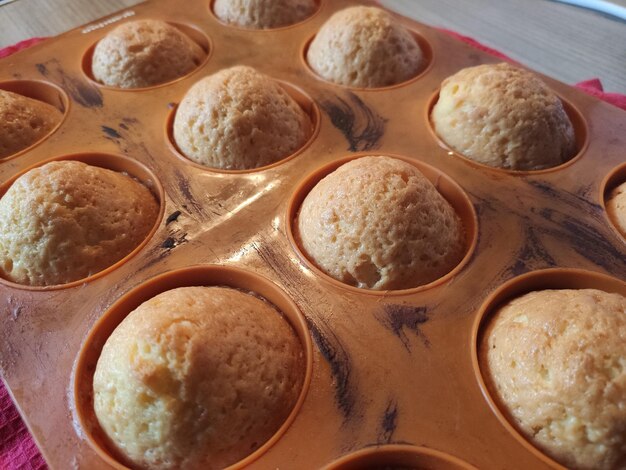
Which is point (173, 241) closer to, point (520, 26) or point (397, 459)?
point (397, 459)

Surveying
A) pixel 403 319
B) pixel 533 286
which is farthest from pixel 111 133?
pixel 533 286

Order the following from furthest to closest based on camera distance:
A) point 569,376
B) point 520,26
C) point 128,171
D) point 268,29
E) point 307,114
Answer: point 520,26
point 268,29
point 307,114
point 128,171
point 569,376

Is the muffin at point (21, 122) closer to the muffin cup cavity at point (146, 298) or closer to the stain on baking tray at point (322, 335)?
the muffin cup cavity at point (146, 298)

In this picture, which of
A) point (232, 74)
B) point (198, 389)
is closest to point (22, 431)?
point (198, 389)

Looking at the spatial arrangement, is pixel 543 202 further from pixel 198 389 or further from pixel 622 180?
pixel 198 389

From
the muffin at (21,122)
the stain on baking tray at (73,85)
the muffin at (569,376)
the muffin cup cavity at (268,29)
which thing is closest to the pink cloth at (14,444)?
the muffin at (21,122)

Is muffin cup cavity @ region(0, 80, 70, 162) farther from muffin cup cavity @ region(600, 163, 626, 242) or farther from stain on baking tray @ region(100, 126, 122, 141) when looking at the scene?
muffin cup cavity @ region(600, 163, 626, 242)

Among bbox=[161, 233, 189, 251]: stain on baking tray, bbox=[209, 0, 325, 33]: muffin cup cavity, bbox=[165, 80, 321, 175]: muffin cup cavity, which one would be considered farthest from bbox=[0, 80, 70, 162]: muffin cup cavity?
bbox=[161, 233, 189, 251]: stain on baking tray
